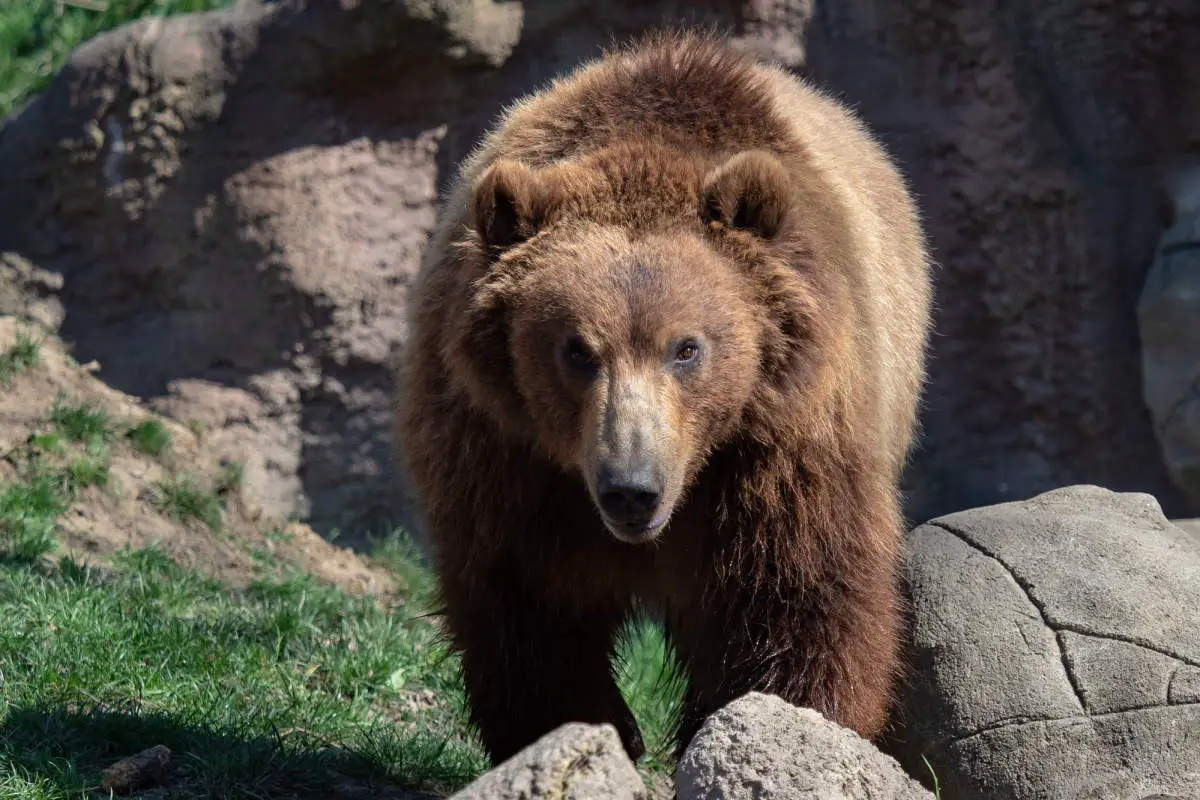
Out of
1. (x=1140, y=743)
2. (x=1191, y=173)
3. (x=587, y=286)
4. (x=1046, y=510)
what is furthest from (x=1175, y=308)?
(x=587, y=286)

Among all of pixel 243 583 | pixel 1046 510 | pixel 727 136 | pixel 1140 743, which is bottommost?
pixel 243 583

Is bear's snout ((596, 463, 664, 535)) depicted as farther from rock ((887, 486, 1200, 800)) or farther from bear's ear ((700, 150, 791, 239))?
rock ((887, 486, 1200, 800))

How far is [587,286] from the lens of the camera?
4328 millimetres

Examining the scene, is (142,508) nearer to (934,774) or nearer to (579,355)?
(579,355)

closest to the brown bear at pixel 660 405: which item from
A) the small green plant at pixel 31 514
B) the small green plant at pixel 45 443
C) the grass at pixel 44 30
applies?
the small green plant at pixel 31 514

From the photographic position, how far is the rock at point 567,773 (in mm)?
3406

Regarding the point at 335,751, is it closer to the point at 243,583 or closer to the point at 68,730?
the point at 68,730

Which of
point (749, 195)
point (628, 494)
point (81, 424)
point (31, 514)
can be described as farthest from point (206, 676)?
point (749, 195)

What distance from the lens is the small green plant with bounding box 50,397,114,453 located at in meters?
7.84

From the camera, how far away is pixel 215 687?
18.2 ft

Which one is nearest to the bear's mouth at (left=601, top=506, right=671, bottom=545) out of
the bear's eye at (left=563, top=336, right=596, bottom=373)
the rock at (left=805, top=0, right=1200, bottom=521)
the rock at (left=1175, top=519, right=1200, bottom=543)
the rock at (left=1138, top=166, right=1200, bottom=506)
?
the bear's eye at (left=563, top=336, right=596, bottom=373)

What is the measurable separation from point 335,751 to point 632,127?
→ 8.06ft

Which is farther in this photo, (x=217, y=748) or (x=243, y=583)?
(x=243, y=583)

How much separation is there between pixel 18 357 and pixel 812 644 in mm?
5428
